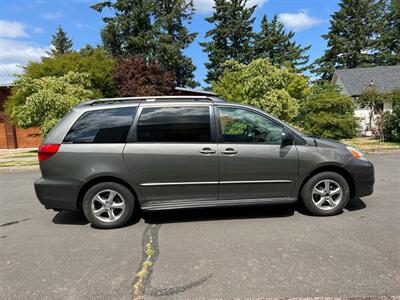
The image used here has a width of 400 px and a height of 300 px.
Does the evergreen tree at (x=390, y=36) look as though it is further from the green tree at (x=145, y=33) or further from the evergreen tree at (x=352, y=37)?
the green tree at (x=145, y=33)

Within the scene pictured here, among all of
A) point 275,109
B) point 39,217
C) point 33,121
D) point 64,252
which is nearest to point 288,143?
point 64,252

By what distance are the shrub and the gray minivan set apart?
11732 millimetres

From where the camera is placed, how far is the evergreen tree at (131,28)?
31.6 m

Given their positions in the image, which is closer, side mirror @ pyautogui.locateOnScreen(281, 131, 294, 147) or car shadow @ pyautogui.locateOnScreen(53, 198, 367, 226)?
side mirror @ pyautogui.locateOnScreen(281, 131, 294, 147)

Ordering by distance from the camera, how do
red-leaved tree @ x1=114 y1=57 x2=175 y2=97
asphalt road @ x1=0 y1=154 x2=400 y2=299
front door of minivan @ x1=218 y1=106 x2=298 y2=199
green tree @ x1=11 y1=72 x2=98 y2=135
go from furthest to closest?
red-leaved tree @ x1=114 y1=57 x2=175 y2=97, green tree @ x1=11 y1=72 x2=98 y2=135, front door of minivan @ x1=218 y1=106 x2=298 y2=199, asphalt road @ x1=0 y1=154 x2=400 y2=299

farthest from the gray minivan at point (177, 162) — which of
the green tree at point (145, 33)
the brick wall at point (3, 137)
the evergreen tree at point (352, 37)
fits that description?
the evergreen tree at point (352, 37)

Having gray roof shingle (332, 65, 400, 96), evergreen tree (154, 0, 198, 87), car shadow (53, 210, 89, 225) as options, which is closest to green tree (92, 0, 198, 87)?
evergreen tree (154, 0, 198, 87)

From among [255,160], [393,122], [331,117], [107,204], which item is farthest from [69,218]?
[393,122]

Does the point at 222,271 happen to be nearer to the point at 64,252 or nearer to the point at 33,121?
the point at 64,252

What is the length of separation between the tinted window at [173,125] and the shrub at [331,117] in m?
12.5

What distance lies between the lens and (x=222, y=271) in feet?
9.48

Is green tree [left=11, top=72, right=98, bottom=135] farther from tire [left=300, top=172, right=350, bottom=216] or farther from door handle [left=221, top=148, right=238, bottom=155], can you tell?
tire [left=300, top=172, right=350, bottom=216]

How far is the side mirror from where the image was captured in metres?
4.12

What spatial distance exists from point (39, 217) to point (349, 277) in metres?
4.67
